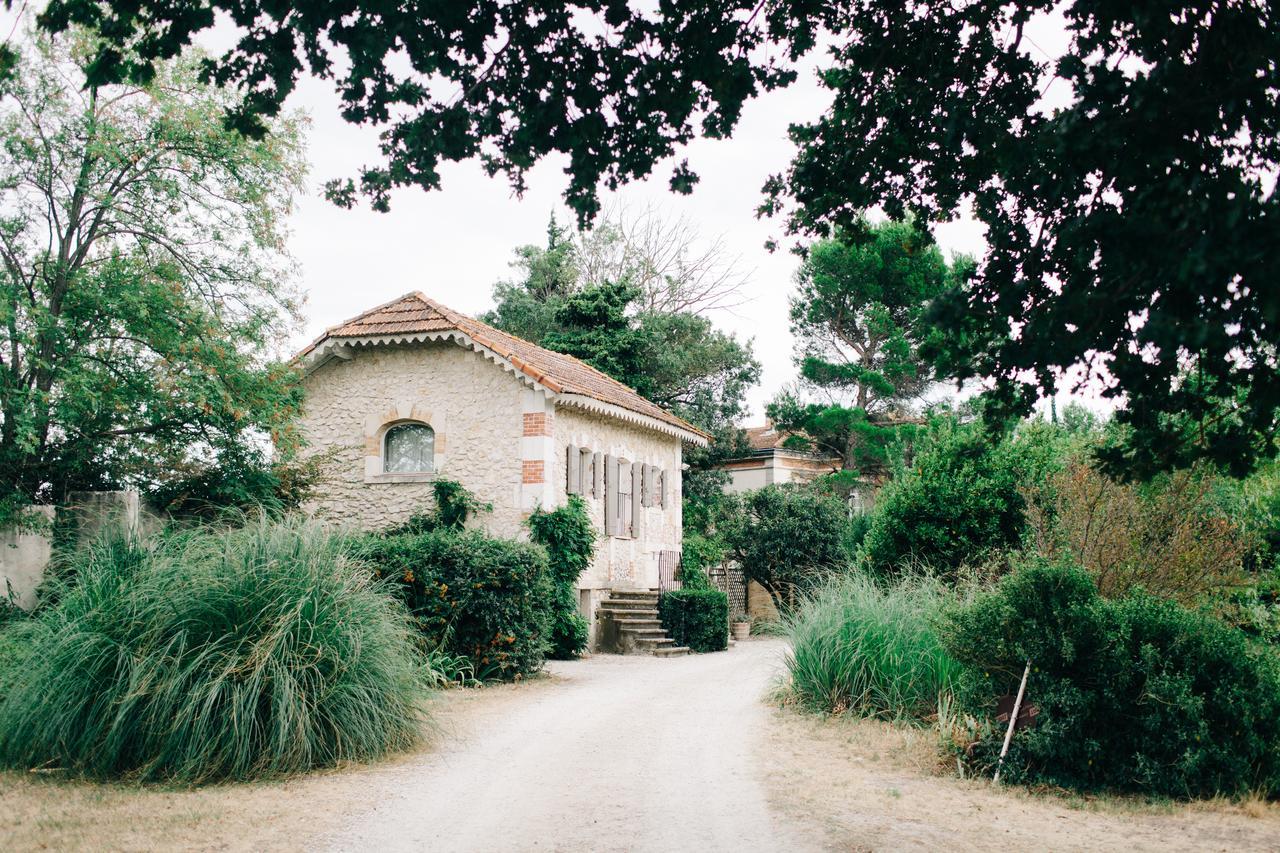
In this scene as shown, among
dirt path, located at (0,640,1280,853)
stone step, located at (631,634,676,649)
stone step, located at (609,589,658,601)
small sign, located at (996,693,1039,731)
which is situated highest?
stone step, located at (609,589,658,601)

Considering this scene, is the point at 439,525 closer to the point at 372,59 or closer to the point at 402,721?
the point at 402,721

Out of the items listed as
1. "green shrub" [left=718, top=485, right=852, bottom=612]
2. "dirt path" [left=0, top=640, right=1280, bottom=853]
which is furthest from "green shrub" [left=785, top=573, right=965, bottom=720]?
"green shrub" [left=718, top=485, right=852, bottom=612]

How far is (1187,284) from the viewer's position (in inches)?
160

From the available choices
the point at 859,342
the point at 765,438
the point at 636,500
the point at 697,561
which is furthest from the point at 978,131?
the point at 765,438

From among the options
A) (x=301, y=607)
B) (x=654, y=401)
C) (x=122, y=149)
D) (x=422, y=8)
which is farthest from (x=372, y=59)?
(x=654, y=401)

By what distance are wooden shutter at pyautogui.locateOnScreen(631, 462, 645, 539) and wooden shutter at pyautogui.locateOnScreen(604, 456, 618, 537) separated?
3.06 feet

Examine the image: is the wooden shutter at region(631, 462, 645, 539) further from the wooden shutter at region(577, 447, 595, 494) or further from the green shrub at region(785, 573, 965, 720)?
the green shrub at region(785, 573, 965, 720)

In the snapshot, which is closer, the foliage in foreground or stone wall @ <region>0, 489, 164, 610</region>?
the foliage in foreground

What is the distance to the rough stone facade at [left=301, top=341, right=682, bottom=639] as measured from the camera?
1753 centimetres

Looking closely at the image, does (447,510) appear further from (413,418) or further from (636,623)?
(636,623)

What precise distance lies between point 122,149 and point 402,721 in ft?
32.5

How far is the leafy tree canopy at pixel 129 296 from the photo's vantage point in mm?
12797

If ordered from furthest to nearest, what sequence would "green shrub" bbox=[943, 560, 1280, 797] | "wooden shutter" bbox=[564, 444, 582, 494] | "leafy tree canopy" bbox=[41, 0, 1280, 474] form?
"wooden shutter" bbox=[564, 444, 582, 494] → "green shrub" bbox=[943, 560, 1280, 797] → "leafy tree canopy" bbox=[41, 0, 1280, 474]

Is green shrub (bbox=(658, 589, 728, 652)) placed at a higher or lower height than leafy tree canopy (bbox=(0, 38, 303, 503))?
lower
